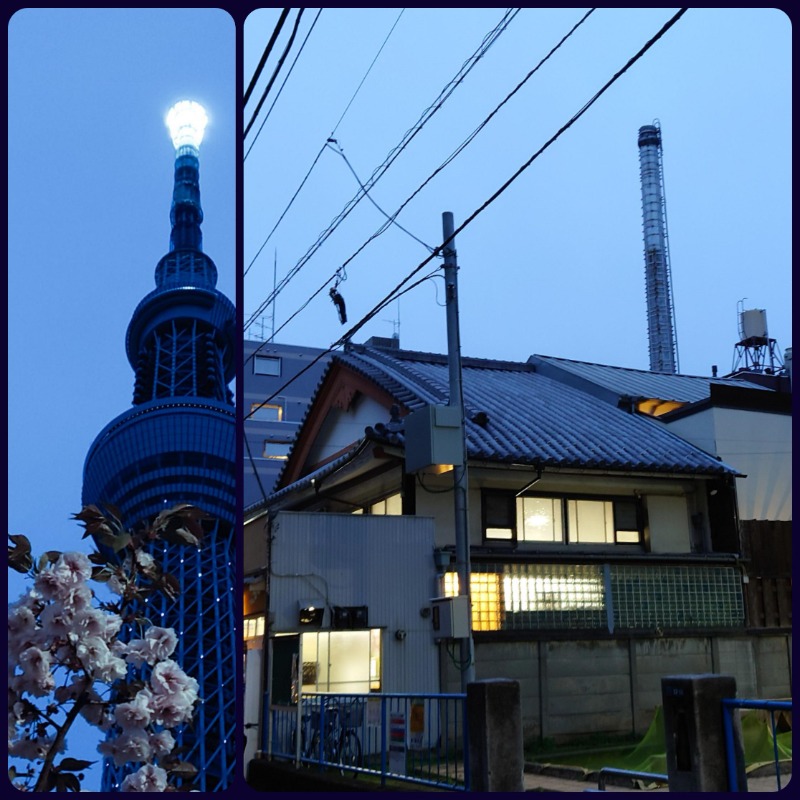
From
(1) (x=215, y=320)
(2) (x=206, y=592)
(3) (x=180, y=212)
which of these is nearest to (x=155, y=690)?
(2) (x=206, y=592)

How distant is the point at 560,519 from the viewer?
623 inches

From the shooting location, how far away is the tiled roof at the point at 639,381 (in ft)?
69.2

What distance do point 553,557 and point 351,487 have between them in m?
4.11

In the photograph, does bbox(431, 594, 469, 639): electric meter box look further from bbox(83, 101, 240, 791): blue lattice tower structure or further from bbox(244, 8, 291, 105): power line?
bbox(83, 101, 240, 791): blue lattice tower structure

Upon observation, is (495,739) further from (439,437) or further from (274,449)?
(274,449)

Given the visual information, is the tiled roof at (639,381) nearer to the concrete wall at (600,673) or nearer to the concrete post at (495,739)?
the concrete wall at (600,673)

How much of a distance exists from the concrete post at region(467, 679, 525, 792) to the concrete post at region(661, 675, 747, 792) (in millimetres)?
1509

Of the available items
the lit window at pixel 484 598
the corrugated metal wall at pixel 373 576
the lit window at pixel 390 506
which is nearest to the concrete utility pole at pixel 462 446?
the corrugated metal wall at pixel 373 576

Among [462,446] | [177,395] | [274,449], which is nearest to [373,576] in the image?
[462,446]

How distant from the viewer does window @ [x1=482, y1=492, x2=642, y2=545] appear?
1516cm

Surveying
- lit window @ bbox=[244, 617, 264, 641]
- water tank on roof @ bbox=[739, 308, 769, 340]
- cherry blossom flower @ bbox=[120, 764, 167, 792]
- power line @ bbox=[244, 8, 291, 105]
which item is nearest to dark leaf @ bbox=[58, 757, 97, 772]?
cherry blossom flower @ bbox=[120, 764, 167, 792]

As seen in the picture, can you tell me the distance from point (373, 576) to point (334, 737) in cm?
271

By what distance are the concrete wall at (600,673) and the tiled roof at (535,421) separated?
3025 mm

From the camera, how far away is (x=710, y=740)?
6898mm
